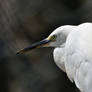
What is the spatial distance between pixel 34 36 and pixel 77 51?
1.81 m

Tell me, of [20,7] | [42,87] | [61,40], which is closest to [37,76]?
[42,87]

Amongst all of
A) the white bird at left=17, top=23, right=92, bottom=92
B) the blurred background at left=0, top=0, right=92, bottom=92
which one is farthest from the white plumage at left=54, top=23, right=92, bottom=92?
the blurred background at left=0, top=0, right=92, bottom=92

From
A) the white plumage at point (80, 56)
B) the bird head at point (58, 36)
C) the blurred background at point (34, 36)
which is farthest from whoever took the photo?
the blurred background at point (34, 36)

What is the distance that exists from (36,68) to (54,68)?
0.16m

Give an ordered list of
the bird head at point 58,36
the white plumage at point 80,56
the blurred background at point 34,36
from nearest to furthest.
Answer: the white plumage at point 80,56 < the bird head at point 58,36 < the blurred background at point 34,36

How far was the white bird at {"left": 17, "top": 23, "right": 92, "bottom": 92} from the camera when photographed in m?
2.09

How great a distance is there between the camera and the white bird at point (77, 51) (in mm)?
2086

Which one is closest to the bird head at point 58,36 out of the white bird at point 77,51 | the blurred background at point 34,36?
the white bird at point 77,51

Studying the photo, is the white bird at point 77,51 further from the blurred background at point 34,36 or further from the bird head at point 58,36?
the blurred background at point 34,36

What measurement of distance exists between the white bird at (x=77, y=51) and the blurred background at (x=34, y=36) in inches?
45.8

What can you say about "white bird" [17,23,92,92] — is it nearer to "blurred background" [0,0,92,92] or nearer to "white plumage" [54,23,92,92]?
"white plumage" [54,23,92,92]

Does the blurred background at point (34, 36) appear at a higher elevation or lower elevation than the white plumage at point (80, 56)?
lower

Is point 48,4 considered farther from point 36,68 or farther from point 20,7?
point 36,68

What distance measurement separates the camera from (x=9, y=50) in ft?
11.1
